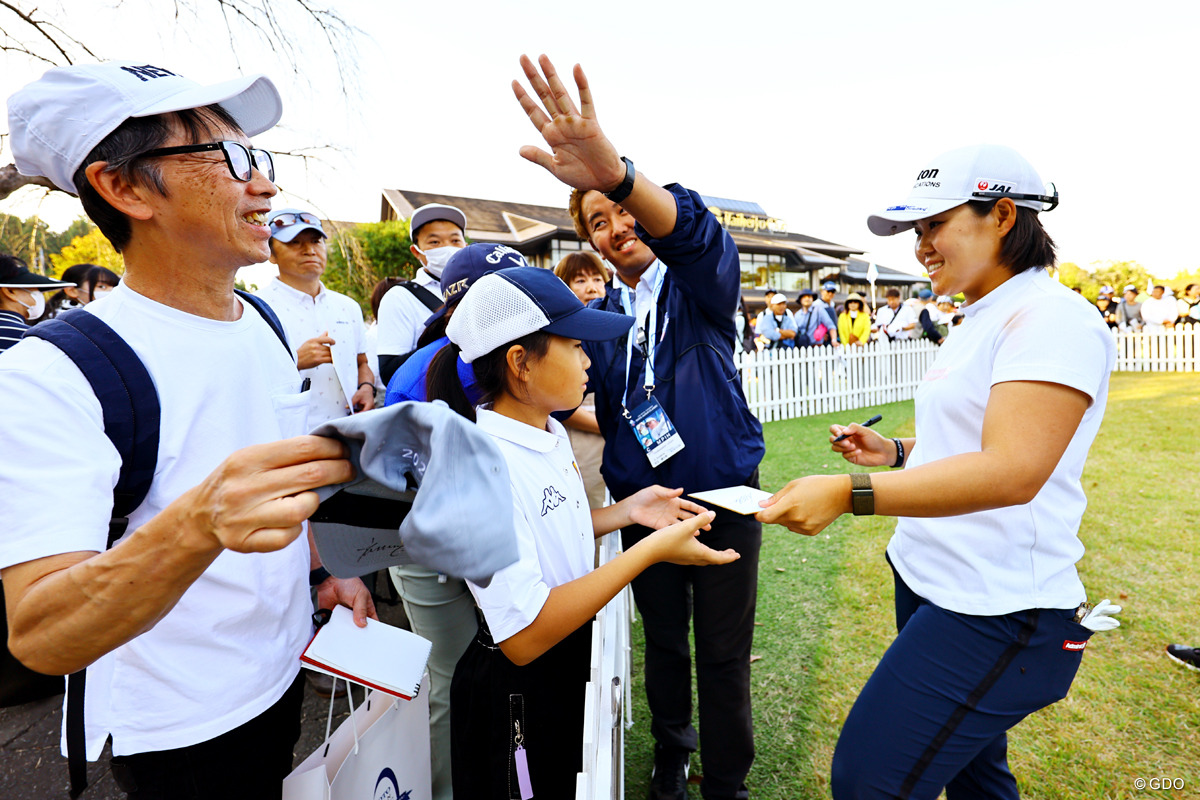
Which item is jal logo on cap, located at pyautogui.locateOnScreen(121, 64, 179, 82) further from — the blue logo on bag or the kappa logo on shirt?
the blue logo on bag

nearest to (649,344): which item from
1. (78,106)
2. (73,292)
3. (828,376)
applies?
(78,106)

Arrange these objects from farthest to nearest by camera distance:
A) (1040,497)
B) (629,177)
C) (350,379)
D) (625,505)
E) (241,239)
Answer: (350,379), (625,505), (629,177), (1040,497), (241,239)

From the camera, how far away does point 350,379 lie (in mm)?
4285

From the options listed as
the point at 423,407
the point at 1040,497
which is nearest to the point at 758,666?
the point at 1040,497

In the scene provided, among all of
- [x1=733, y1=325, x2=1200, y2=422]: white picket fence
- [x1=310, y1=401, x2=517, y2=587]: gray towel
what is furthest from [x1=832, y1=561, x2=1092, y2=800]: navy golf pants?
[x1=733, y1=325, x2=1200, y2=422]: white picket fence

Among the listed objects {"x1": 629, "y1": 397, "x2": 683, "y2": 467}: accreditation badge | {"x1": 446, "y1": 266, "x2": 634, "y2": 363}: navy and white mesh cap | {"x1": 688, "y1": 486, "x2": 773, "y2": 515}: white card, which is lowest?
{"x1": 688, "y1": 486, "x2": 773, "y2": 515}: white card

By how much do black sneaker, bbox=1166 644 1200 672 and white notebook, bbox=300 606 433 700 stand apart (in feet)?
13.4

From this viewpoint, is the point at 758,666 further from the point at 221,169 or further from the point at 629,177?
the point at 221,169

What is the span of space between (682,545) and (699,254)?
3.08ft

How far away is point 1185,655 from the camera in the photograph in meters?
3.35

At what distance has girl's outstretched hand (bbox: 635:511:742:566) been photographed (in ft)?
5.61

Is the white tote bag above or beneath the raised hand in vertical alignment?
beneath

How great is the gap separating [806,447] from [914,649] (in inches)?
300

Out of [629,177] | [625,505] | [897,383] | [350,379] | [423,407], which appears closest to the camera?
[423,407]
